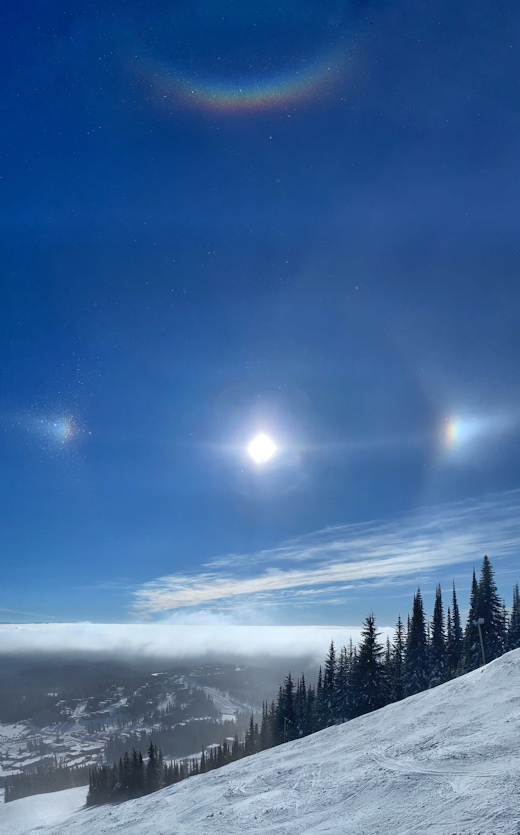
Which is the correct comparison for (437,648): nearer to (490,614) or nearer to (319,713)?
(490,614)

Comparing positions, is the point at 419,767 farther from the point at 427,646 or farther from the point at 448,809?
the point at 427,646

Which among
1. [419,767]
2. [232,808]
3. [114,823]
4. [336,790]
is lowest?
[114,823]

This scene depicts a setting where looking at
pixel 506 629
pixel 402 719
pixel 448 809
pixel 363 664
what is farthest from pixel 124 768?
pixel 448 809

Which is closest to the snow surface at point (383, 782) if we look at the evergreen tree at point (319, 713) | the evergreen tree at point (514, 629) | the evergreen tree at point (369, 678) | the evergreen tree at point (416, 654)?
the evergreen tree at point (369, 678)

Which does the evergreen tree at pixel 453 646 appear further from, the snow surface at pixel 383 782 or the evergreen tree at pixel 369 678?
the snow surface at pixel 383 782

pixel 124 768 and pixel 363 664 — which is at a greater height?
pixel 363 664

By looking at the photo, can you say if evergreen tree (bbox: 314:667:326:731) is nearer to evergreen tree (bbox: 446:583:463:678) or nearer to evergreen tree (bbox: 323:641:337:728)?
evergreen tree (bbox: 323:641:337:728)

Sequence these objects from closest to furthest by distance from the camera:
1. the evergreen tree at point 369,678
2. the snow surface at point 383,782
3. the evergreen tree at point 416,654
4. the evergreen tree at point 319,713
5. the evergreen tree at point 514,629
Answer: the snow surface at point 383,782, the evergreen tree at point 369,678, the evergreen tree at point 319,713, the evergreen tree at point 416,654, the evergreen tree at point 514,629
